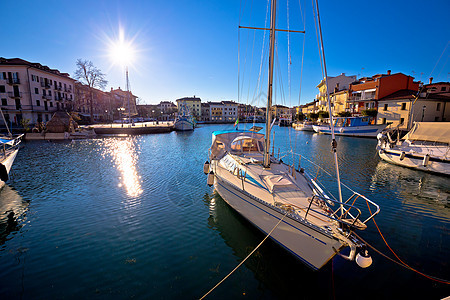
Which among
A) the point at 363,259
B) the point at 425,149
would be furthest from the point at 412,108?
the point at 363,259

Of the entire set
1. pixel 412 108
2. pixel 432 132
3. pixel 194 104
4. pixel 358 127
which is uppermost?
pixel 194 104

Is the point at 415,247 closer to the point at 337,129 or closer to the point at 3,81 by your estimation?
the point at 337,129

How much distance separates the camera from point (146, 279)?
570 centimetres

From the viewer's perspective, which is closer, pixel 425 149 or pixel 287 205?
pixel 287 205

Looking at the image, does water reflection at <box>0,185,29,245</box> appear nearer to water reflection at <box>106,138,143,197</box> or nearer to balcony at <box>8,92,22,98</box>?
water reflection at <box>106,138,143,197</box>

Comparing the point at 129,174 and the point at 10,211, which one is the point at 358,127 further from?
the point at 10,211

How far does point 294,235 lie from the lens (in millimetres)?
5562

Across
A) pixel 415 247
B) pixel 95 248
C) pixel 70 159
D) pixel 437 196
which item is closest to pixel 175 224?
pixel 95 248

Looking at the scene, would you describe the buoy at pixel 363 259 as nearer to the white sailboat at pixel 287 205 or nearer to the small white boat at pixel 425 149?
the white sailboat at pixel 287 205

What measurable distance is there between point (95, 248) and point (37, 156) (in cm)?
2194

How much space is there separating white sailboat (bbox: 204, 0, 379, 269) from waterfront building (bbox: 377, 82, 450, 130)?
37425mm

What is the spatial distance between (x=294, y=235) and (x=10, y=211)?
43.5 ft

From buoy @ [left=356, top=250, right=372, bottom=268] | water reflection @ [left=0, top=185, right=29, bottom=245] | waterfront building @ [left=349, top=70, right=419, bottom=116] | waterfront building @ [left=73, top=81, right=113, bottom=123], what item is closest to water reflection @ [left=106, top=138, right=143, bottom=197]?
water reflection @ [left=0, top=185, right=29, bottom=245]

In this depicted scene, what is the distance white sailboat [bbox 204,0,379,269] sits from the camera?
4.76 m
